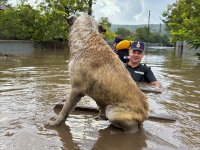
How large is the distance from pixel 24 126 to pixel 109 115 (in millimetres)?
1335

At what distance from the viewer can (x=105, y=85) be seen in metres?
5.17

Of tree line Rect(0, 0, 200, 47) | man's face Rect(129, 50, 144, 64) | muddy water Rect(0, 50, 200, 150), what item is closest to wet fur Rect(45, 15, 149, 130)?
muddy water Rect(0, 50, 200, 150)

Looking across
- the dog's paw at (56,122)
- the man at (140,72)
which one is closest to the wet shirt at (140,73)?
the man at (140,72)

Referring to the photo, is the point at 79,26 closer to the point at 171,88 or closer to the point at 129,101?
the point at 129,101

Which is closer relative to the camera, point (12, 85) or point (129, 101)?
point (129, 101)

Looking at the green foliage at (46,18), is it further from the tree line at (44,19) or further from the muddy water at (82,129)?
the muddy water at (82,129)

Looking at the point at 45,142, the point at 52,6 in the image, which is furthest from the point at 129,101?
the point at 52,6

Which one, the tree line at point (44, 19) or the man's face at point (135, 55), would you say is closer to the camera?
the man's face at point (135, 55)

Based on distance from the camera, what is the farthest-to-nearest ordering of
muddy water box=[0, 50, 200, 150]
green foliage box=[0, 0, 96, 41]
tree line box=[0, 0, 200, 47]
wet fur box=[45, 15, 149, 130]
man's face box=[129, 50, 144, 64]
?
green foliage box=[0, 0, 96, 41] < tree line box=[0, 0, 200, 47] < man's face box=[129, 50, 144, 64] < wet fur box=[45, 15, 149, 130] < muddy water box=[0, 50, 200, 150]

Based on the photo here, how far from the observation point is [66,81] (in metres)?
10.8

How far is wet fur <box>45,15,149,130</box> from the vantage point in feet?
16.9

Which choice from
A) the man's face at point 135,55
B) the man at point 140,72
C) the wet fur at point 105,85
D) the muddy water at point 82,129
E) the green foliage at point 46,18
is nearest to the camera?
the muddy water at point 82,129

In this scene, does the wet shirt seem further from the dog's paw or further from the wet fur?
the dog's paw

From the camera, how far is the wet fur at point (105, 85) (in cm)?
515
